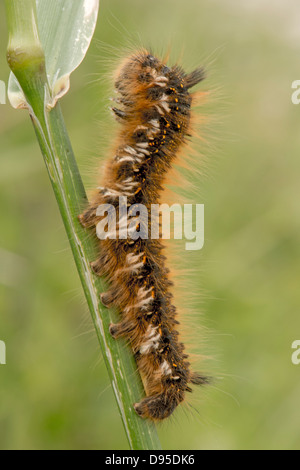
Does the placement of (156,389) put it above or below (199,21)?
below

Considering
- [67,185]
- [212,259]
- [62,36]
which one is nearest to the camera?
[67,185]

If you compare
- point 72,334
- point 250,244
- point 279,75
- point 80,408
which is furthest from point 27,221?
point 279,75

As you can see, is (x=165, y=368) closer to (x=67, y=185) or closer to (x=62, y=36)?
(x=67, y=185)

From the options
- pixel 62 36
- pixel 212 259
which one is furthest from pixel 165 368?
pixel 212 259

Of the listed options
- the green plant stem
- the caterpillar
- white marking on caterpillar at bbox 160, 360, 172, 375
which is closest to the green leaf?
the green plant stem

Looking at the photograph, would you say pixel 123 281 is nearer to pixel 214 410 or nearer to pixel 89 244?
pixel 89 244
